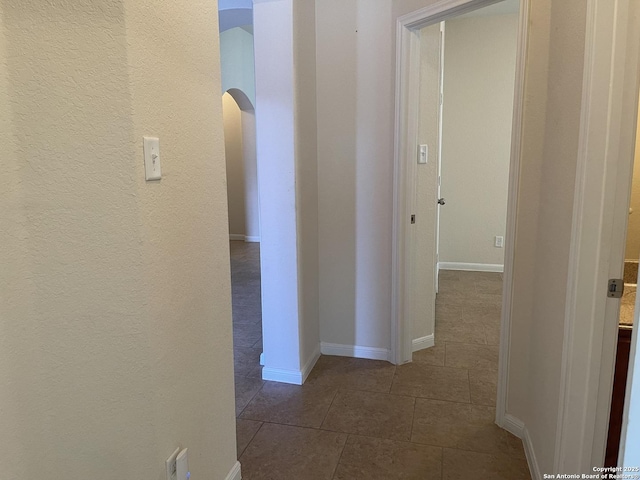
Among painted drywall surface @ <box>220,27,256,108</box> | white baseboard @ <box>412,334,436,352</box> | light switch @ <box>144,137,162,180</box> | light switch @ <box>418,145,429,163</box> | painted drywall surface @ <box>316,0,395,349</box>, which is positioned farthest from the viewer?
painted drywall surface @ <box>220,27,256,108</box>

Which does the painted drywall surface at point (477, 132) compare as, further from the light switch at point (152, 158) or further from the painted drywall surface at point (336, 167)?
the light switch at point (152, 158)

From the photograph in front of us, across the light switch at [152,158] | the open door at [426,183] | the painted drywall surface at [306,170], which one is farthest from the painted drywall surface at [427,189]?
the light switch at [152,158]

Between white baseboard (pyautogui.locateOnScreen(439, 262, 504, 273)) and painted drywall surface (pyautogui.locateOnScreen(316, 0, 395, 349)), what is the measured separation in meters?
2.73

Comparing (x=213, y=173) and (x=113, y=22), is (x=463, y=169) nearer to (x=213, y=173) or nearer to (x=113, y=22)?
(x=213, y=173)

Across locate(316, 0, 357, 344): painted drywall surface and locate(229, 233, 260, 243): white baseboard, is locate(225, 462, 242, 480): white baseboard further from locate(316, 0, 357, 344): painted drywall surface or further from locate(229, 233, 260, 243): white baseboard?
locate(229, 233, 260, 243): white baseboard

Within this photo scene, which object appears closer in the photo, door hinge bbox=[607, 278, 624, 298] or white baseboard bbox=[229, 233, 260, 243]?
door hinge bbox=[607, 278, 624, 298]

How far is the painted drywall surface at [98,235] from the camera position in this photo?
1.02m

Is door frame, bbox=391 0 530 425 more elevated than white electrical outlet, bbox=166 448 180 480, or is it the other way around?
door frame, bbox=391 0 530 425

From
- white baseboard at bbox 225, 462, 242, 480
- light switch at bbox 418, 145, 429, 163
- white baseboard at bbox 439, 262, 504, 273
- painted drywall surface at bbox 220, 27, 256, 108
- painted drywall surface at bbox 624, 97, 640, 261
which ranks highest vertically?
painted drywall surface at bbox 220, 27, 256, 108

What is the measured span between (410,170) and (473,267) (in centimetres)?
305

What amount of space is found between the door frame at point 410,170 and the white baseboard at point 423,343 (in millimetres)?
187

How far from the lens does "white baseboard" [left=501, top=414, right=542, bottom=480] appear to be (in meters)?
1.86

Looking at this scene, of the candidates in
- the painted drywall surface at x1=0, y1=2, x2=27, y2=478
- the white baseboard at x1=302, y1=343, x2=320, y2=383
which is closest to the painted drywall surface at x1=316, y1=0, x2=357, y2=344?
the white baseboard at x1=302, y1=343, x2=320, y2=383

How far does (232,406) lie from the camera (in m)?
1.82
